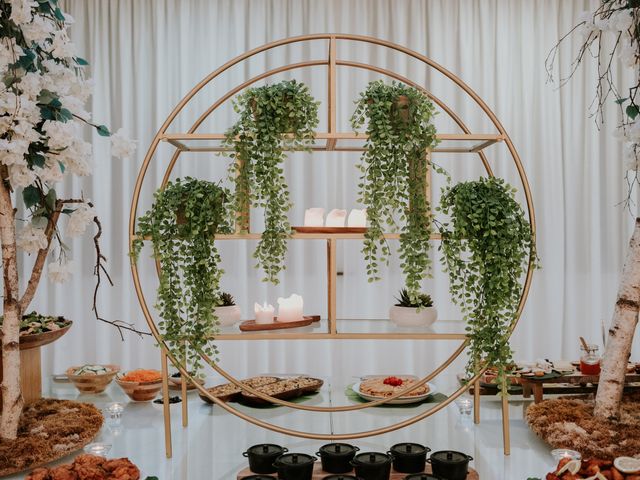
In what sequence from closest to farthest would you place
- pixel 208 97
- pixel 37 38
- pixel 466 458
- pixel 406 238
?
pixel 466 458 < pixel 37 38 < pixel 406 238 < pixel 208 97

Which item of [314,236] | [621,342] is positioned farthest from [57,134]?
[621,342]

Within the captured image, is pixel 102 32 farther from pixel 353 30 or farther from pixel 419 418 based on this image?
pixel 419 418

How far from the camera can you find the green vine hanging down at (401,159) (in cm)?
276

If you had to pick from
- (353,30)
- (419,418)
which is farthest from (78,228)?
(353,30)

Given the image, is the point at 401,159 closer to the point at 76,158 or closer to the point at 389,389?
the point at 389,389

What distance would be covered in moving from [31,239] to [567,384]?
2.60 m

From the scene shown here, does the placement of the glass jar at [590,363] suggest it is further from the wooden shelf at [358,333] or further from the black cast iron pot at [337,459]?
the black cast iron pot at [337,459]

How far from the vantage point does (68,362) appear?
15.3 feet

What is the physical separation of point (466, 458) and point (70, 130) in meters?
1.98

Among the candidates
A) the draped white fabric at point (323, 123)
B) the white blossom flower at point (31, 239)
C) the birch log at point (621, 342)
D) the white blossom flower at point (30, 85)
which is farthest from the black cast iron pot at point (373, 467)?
the draped white fabric at point (323, 123)

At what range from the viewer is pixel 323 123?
183 inches

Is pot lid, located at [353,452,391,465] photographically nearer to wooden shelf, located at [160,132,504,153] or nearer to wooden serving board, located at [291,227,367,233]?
wooden serving board, located at [291,227,367,233]

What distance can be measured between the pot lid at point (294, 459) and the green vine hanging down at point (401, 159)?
79cm

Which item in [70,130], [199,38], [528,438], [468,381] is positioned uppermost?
[199,38]
